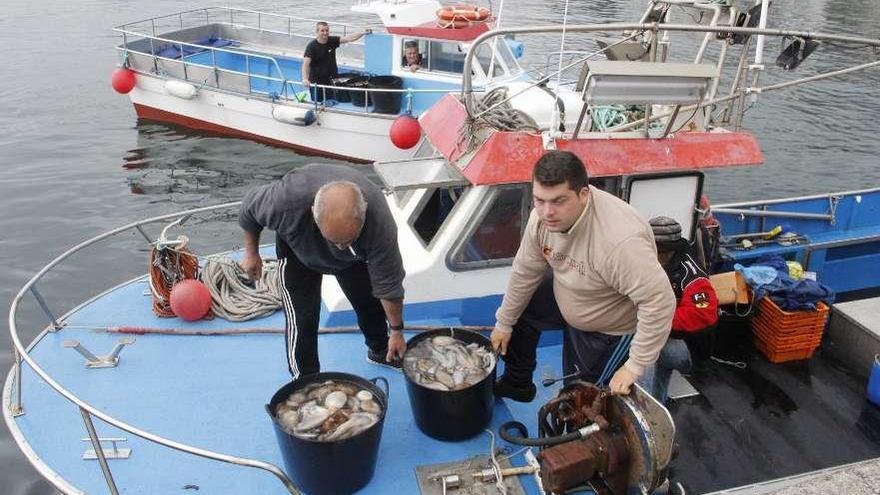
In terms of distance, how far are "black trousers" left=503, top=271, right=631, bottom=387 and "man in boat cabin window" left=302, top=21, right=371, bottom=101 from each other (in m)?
10.1

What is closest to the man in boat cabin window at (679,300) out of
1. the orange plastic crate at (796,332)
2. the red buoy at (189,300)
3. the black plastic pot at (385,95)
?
the orange plastic crate at (796,332)

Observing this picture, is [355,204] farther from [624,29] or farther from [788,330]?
[788,330]

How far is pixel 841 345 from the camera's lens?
5273 mm

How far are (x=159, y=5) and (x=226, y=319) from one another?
25.1 m

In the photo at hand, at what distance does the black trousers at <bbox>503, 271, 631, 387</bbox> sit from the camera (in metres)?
3.43

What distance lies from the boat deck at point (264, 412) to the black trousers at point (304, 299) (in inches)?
15.4

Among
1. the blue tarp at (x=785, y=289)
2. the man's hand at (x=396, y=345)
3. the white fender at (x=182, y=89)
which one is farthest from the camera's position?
the white fender at (x=182, y=89)

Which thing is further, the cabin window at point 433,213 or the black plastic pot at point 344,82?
the black plastic pot at point 344,82

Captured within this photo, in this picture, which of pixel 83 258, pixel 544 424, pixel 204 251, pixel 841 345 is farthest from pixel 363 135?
pixel 544 424

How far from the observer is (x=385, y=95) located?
1278 centimetres

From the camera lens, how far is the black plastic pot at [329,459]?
325 centimetres

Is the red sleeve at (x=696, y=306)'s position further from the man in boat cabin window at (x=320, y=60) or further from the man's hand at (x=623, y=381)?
the man in boat cabin window at (x=320, y=60)

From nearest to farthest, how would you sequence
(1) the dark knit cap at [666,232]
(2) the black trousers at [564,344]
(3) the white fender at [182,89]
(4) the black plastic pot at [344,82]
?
(2) the black trousers at [564,344]
(1) the dark knit cap at [666,232]
(4) the black plastic pot at [344,82]
(3) the white fender at [182,89]

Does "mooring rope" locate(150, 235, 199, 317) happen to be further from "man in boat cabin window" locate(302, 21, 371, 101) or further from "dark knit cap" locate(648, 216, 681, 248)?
"man in boat cabin window" locate(302, 21, 371, 101)
